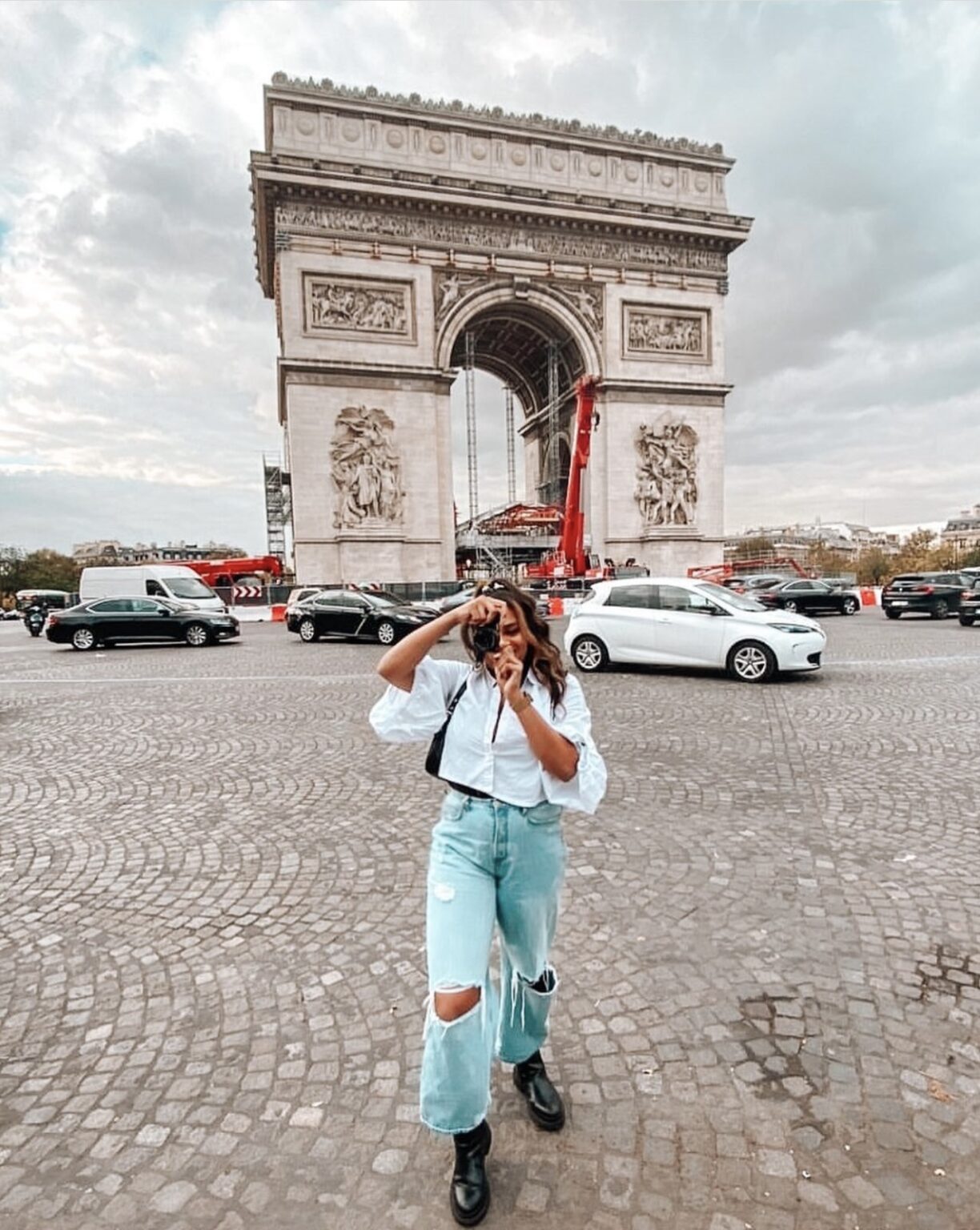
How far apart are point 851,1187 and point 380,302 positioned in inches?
1220

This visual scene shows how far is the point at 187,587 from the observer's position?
21.2 metres

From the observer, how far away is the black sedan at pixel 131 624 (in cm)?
1636

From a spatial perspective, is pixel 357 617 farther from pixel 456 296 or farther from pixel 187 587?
pixel 456 296

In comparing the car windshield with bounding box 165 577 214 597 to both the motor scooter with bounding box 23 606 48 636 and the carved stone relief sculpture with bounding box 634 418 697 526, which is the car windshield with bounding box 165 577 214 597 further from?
the carved stone relief sculpture with bounding box 634 418 697 526

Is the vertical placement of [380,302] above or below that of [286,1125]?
above

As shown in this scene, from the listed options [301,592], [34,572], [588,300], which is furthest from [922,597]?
[34,572]

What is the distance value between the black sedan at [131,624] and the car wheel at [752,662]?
12.3m

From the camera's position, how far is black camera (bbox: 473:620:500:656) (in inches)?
75.2

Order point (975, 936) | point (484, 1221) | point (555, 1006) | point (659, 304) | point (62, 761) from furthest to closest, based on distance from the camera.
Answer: point (659, 304) → point (62, 761) → point (975, 936) → point (555, 1006) → point (484, 1221)

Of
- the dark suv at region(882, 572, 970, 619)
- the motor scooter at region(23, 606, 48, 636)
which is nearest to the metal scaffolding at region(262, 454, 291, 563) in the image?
the motor scooter at region(23, 606, 48, 636)

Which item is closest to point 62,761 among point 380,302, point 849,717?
point 849,717

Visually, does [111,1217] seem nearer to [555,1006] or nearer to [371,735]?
[555,1006]

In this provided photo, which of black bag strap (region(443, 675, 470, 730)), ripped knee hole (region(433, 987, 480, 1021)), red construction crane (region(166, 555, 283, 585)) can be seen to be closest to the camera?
ripped knee hole (region(433, 987, 480, 1021))

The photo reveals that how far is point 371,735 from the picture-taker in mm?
6852
